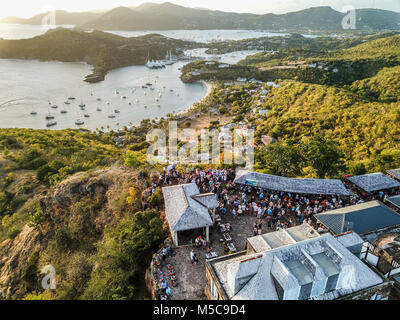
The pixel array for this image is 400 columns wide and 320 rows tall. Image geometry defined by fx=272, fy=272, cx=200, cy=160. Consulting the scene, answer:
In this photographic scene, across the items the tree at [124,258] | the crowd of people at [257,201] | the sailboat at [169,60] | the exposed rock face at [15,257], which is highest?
the sailboat at [169,60]

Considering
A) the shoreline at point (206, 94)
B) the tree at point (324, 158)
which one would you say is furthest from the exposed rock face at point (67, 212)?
the shoreline at point (206, 94)

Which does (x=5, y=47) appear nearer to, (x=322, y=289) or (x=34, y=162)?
(x=34, y=162)

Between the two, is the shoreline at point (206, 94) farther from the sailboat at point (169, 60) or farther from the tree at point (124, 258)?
the tree at point (124, 258)

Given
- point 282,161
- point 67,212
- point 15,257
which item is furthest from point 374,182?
point 15,257

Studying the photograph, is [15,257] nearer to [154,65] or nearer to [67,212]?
[67,212]

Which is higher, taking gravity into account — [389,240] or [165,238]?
[389,240]

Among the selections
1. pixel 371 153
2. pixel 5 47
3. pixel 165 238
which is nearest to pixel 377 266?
pixel 165 238
